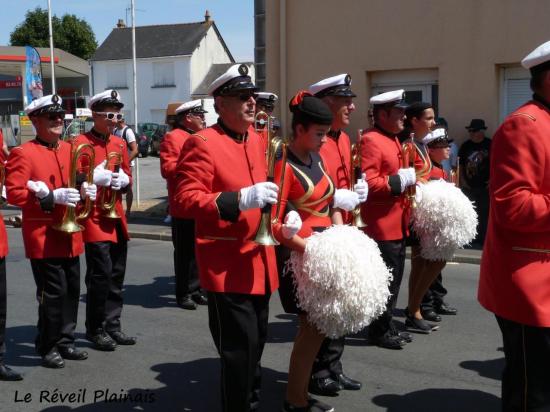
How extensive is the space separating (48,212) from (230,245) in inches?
84.2

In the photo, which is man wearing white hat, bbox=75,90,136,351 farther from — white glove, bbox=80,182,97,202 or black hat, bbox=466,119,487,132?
black hat, bbox=466,119,487,132

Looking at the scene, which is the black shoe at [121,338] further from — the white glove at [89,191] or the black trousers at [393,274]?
the black trousers at [393,274]

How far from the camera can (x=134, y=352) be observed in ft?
19.7

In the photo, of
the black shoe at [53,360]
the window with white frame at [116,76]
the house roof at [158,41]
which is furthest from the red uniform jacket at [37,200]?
the window with white frame at [116,76]

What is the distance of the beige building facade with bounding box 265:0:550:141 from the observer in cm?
1191

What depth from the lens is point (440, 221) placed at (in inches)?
245

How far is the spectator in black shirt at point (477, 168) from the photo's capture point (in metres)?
11.3

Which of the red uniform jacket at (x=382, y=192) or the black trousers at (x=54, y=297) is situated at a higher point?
the red uniform jacket at (x=382, y=192)

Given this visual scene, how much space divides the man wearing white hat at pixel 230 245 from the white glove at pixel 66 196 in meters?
1.71

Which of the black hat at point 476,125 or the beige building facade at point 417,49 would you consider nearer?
the black hat at point 476,125

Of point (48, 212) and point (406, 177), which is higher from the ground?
point (406, 177)

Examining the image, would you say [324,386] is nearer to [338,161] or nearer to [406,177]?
[338,161]

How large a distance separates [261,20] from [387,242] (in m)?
10.4

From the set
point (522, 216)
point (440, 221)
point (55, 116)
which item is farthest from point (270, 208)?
point (440, 221)
